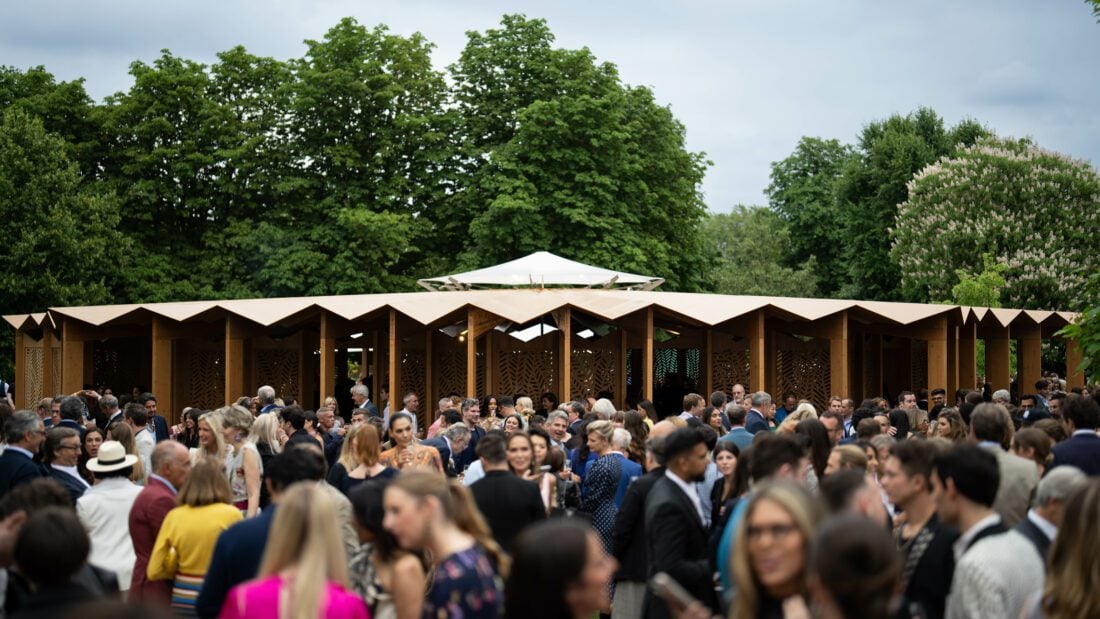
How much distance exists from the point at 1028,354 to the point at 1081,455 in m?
21.4

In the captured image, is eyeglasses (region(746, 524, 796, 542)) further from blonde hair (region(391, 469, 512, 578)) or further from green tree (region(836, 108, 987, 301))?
green tree (region(836, 108, 987, 301))

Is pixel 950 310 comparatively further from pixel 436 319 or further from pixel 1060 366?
pixel 1060 366

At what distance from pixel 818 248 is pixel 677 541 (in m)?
50.8

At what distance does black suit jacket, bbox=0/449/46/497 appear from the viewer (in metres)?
8.17

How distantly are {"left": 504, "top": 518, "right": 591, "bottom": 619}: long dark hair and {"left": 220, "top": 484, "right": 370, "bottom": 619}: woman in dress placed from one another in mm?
649

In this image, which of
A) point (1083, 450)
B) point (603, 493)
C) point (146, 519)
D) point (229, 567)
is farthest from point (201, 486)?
point (1083, 450)

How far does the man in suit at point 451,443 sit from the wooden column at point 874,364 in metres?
16.4

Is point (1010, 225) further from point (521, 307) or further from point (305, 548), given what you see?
point (305, 548)

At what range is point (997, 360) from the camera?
88.0ft

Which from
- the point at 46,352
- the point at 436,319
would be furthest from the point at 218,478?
the point at 46,352

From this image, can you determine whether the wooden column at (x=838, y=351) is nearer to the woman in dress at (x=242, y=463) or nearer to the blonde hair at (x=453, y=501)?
the woman in dress at (x=242, y=463)

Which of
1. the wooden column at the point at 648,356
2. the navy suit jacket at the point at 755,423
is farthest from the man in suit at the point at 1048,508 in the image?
the wooden column at the point at 648,356

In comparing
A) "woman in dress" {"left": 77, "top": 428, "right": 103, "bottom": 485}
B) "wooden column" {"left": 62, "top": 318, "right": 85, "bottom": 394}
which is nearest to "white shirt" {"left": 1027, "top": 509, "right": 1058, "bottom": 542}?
"woman in dress" {"left": 77, "top": 428, "right": 103, "bottom": 485}

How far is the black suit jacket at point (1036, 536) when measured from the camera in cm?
485
